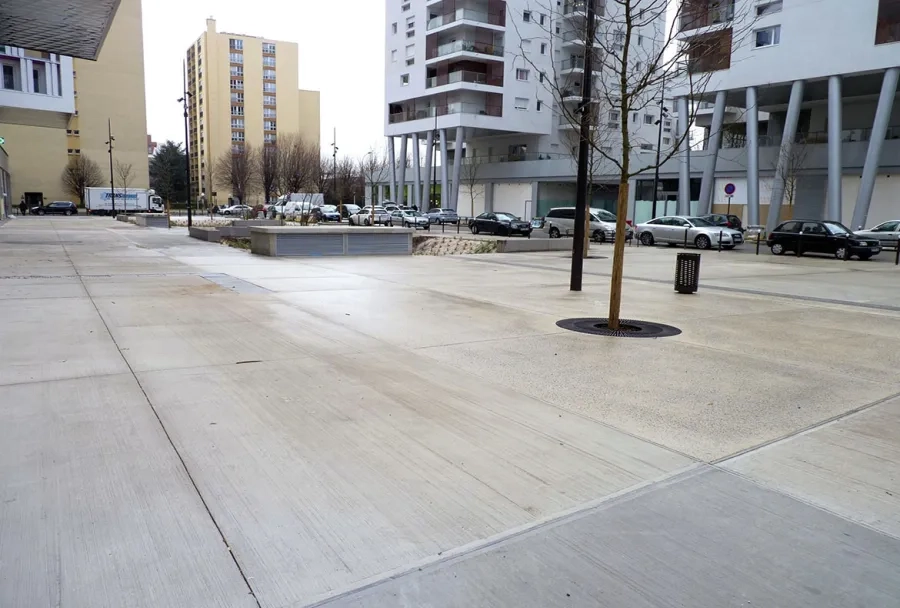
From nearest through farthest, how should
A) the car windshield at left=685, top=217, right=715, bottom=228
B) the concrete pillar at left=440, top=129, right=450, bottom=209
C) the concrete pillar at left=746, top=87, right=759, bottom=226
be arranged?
the car windshield at left=685, top=217, right=715, bottom=228
the concrete pillar at left=746, top=87, right=759, bottom=226
the concrete pillar at left=440, top=129, right=450, bottom=209

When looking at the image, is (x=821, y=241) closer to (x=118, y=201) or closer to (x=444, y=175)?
(x=444, y=175)

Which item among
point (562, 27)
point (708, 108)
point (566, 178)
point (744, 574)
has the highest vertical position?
point (562, 27)

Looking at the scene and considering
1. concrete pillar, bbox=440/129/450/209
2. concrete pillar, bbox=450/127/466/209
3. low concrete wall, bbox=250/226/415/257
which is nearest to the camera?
low concrete wall, bbox=250/226/415/257

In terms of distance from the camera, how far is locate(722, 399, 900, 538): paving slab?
3502mm

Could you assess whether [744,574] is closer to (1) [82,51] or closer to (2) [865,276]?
(2) [865,276]

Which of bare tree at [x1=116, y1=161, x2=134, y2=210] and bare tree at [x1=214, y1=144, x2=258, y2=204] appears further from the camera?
bare tree at [x1=214, y1=144, x2=258, y2=204]

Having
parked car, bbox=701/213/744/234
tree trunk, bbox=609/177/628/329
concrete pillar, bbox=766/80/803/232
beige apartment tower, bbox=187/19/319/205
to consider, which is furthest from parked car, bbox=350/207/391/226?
beige apartment tower, bbox=187/19/319/205

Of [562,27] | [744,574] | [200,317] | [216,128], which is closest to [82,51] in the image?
[200,317]

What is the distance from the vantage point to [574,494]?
358 cm

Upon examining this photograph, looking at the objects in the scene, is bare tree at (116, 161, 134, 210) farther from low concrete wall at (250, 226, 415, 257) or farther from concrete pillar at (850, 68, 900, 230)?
concrete pillar at (850, 68, 900, 230)

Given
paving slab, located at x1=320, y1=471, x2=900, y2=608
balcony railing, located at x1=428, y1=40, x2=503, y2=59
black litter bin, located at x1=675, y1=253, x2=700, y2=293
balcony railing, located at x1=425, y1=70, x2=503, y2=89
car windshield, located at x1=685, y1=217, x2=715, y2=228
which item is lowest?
paving slab, located at x1=320, y1=471, x2=900, y2=608

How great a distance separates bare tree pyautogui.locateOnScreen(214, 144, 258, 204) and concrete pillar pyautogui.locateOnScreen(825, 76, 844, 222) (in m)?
64.1

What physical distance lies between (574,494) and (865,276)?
17.2 m

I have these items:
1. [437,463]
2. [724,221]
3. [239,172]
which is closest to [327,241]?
[437,463]
